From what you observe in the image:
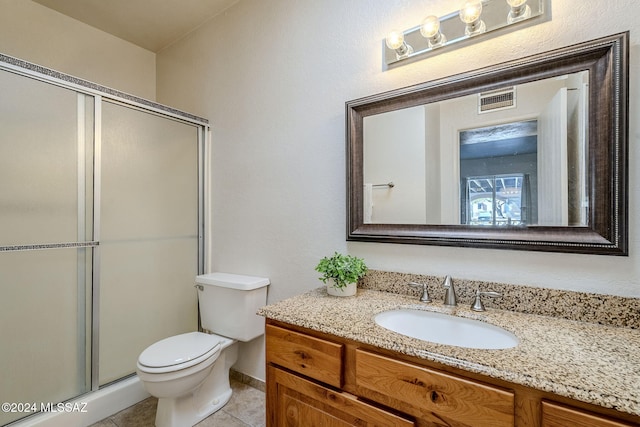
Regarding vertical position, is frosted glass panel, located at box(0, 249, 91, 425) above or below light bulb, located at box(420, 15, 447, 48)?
below

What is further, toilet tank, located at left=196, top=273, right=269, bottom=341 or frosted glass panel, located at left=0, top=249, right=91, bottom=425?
toilet tank, located at left=196, top=273, right=269, bottom=341

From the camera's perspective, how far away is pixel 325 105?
1.70 meters

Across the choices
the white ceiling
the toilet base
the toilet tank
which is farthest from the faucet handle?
the white ceiling

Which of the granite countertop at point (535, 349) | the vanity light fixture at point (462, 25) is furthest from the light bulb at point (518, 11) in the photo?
the granite countertop at point (535, 349)

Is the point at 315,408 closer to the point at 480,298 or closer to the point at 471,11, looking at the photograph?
the point at 480,298

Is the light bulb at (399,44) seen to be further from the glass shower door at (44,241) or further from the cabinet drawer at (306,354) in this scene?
the glass shower door at (44,241)

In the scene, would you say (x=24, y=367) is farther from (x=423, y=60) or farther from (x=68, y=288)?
(x=423, y=60)

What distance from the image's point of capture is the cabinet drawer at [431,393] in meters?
0.77

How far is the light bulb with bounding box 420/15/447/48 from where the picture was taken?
1.30 meters

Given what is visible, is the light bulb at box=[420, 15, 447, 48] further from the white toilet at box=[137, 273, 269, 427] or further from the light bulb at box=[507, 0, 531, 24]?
the white toilet at box=[137, 273, 269, 427]

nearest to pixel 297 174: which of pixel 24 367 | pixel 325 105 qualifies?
pixel 325 105

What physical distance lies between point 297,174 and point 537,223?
120 centimetres

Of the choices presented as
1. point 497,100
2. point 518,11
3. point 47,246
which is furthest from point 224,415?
point 518,11

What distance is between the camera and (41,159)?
1558mm
